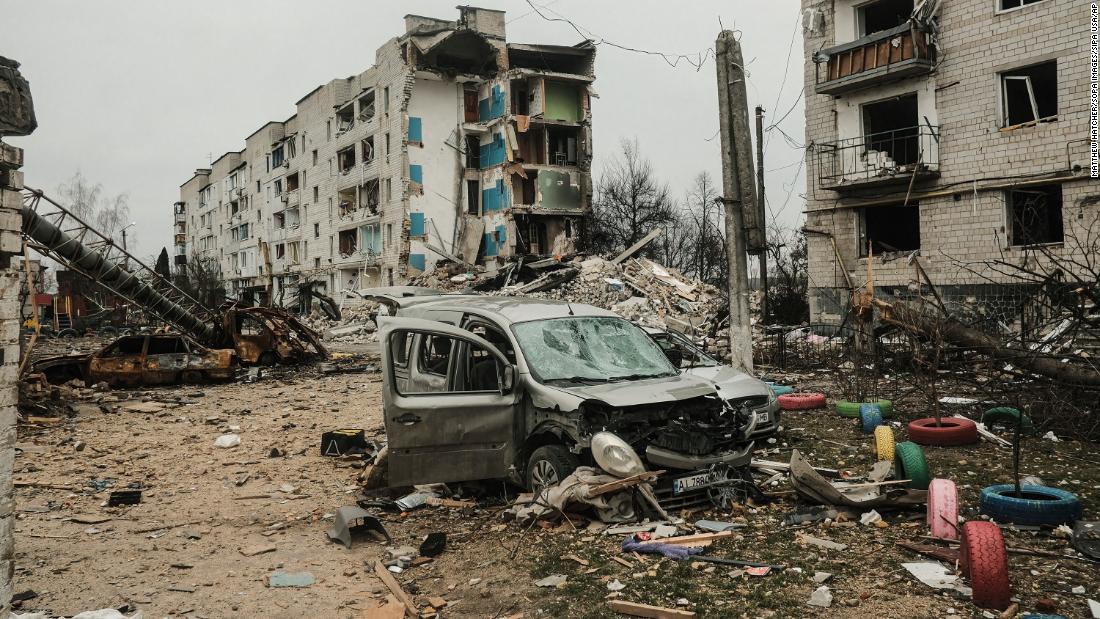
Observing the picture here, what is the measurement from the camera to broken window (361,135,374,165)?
45.1 m

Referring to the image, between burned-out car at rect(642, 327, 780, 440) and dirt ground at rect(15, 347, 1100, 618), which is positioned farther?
burned-out car at rect(642, 327, 780, 440)

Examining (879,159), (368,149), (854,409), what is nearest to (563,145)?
(368,149)

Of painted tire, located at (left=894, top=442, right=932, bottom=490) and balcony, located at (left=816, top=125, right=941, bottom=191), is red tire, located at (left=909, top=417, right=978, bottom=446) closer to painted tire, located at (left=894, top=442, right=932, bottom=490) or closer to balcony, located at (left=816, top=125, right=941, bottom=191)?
painted tire, located at (left=894, top=442, right=932, bottom=490)

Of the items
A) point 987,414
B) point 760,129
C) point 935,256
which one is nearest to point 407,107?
point 760,129

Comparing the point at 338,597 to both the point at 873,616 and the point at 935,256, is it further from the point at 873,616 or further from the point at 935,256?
the point at 935,256

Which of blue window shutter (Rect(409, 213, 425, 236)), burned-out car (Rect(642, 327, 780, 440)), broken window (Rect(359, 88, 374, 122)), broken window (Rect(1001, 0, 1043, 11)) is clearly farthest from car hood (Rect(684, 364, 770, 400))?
broken window (Rect(359, 88, 374, 122))

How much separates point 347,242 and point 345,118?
820 centimetres

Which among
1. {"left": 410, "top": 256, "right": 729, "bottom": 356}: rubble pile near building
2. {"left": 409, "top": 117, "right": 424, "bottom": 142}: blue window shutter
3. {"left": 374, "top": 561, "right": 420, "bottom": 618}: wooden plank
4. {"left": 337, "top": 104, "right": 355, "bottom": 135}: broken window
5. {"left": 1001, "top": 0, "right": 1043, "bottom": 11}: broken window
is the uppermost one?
{"left": 337, "top": 104, "right": 355, "bottom": 135}: broken window

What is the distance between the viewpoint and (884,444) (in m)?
7.31

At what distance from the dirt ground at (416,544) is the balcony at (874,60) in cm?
1465

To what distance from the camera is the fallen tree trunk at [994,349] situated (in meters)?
8.05

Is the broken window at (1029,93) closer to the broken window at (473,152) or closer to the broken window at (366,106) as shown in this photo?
the broken window at (473,152)

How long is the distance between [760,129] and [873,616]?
82.0ft

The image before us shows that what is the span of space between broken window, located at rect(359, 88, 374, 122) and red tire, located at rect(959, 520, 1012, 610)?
44566 millimetres
